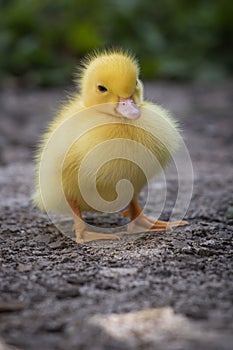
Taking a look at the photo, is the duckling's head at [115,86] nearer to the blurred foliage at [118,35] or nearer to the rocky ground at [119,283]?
the rocky ground at [119,283]

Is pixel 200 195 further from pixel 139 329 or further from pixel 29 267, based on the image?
pixel 139 329

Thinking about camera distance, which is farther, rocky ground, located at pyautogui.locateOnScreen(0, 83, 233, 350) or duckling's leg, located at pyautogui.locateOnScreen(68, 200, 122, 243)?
duckling's leg, located at pyautogui.locateOnScreen(68, 200, 122, 243)

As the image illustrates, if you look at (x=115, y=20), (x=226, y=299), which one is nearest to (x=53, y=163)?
(x=226, y=299)

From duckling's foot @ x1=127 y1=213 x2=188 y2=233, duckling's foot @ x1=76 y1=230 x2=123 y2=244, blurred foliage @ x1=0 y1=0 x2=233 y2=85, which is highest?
blurred foliage @ x1=0 y1=0 x2=233 y2=85

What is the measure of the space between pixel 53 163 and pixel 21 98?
4351mm

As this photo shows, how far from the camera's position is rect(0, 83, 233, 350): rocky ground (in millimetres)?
1838

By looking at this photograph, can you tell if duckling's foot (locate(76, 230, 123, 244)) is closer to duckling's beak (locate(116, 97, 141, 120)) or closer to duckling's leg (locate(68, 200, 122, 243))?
duckling's leg (locate(68, 200, 122, 243))

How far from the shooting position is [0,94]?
716 cm

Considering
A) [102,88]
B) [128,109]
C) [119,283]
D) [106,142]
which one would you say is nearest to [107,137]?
[106,142]

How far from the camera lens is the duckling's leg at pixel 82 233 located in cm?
282

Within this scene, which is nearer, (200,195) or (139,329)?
(139,329)

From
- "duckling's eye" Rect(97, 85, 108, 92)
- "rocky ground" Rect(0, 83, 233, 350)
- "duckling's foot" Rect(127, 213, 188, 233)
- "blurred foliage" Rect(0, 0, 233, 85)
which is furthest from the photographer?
"blurred foliage" Rect(0, 0, 233, 85)

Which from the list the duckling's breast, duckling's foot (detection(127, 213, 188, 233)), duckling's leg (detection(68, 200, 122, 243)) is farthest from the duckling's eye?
duckling's foot (detection(127, 213, 188, 233))

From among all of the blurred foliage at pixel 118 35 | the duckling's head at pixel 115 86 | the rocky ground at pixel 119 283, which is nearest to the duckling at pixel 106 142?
the duckling's head at pixel 115 86
